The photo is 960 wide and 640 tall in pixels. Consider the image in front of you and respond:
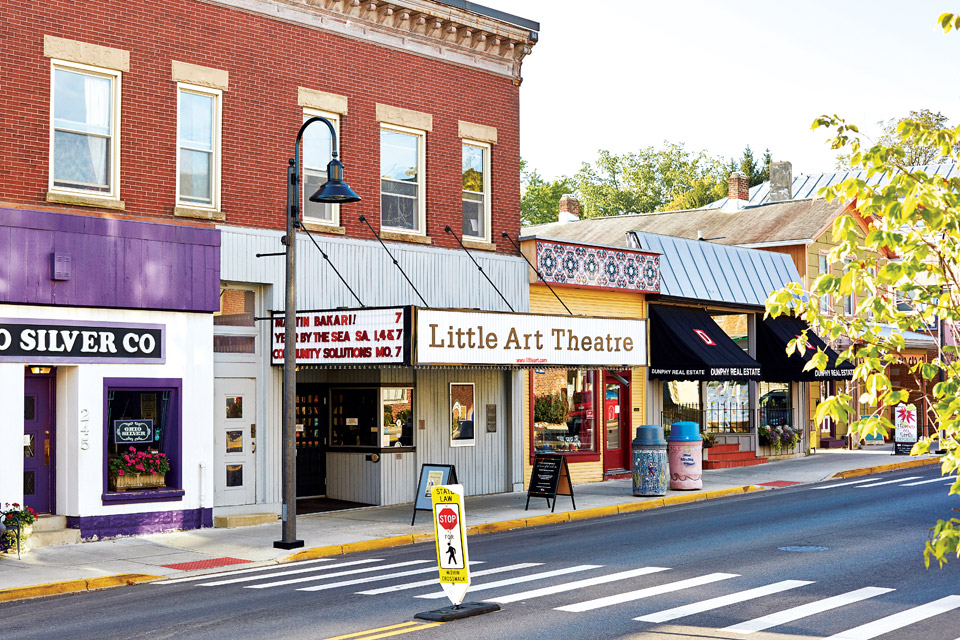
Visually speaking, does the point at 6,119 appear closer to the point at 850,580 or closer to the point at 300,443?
the point at 300,443

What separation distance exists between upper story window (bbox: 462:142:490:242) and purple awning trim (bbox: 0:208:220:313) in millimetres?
6230

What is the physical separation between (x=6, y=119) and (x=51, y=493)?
5398 mm

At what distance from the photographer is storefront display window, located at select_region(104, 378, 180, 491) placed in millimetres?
16672

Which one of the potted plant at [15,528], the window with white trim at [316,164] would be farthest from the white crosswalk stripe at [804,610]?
the window with white trim at [316,164]

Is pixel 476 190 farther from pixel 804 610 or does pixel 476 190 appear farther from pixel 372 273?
pixel 804 610

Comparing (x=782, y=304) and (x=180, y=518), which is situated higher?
(x=782, y=304)

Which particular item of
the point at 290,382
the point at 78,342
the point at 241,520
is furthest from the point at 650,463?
the point at 78,342

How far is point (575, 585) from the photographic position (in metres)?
12.3

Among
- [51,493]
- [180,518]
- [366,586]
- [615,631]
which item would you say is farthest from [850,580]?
[51,493]

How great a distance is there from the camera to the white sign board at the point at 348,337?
1716 cm

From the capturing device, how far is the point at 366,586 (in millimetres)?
12516

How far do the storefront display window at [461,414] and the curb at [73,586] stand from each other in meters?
9.28

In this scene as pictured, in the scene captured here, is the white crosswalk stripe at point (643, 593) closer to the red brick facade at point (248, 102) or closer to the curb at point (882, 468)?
the red brick facade at point (248, 102)

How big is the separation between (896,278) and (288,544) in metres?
11.1
